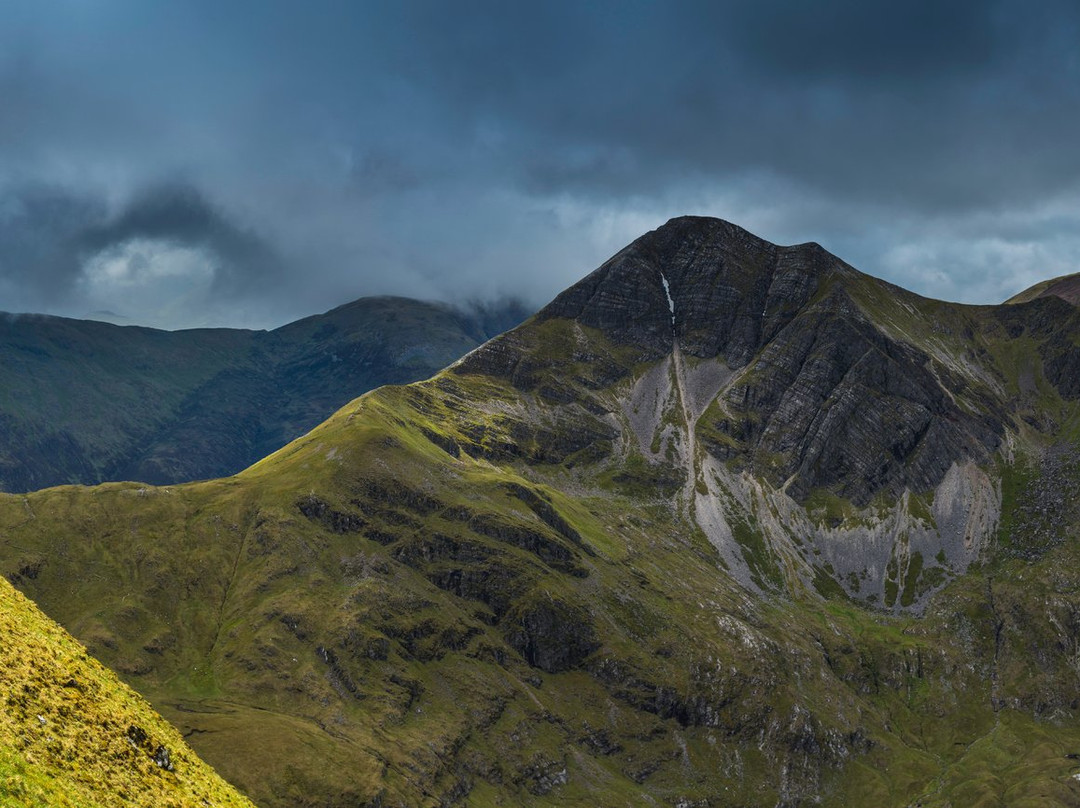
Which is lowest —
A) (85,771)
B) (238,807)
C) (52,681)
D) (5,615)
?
(238,807)

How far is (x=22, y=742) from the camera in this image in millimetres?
37688

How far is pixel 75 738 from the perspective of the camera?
4116 centimetres

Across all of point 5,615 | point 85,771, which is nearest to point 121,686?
point 5,615

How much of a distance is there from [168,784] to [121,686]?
9432 mm

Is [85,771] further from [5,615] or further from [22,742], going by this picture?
[5,615]

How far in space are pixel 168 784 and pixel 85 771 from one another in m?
5.74

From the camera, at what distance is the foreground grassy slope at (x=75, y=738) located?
3712 cm

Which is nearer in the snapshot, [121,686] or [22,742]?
[22,742]

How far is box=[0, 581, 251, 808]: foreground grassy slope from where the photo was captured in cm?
3712

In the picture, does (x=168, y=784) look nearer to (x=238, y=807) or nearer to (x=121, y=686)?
(x=238, y=807)

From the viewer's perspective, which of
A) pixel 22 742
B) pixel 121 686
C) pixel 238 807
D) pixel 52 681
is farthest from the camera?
pixel 121 686

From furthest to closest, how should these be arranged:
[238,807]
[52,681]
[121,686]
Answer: [121,686]
[238,807]
[52,681]

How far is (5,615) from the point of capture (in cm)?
4612

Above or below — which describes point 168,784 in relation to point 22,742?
below
